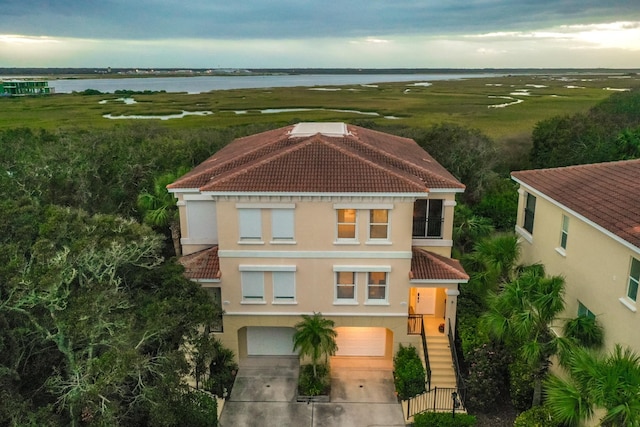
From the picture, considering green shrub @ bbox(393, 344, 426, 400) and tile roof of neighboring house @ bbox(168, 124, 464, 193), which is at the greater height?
tile roof of neighboring house @ bbox(168, 124, 464, 193)

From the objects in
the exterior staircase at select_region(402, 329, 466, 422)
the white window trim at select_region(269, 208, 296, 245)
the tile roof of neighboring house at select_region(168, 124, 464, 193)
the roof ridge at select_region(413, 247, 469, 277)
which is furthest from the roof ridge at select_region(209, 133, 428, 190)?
the exterior staircase at select_region(402, 329, 466, 422)

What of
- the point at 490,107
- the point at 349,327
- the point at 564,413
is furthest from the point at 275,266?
the point at 490,107

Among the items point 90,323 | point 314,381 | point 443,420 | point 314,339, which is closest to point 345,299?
point 314,339

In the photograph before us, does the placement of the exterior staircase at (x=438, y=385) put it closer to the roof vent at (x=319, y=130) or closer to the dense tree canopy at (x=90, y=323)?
the dense tree canopy at (x=90, y=323)

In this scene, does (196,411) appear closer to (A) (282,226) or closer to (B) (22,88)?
(A) (282,226)

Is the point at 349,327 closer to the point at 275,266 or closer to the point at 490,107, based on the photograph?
the point at 275,266

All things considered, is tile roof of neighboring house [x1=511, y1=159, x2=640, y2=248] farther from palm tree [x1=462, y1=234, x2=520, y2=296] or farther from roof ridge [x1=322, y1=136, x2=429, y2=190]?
roof ridge [x1=322, y1=136, x2=429, y2=190]
